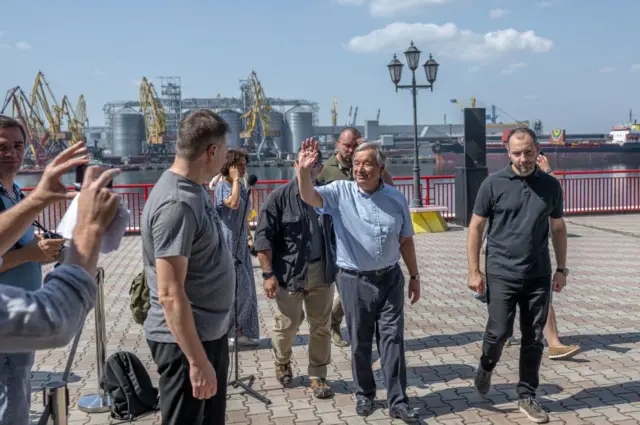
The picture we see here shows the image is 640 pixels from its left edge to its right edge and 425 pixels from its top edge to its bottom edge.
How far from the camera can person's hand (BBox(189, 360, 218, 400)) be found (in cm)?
266

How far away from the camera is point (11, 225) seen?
1.73m

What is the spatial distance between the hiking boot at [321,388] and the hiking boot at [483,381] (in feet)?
3.38

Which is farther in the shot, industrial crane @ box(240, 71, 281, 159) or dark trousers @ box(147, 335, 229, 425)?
industrial crane @ box(240, 71, 281, 159)

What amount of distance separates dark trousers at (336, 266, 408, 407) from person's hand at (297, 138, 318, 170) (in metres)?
0.79

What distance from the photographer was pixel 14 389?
2.40 meters

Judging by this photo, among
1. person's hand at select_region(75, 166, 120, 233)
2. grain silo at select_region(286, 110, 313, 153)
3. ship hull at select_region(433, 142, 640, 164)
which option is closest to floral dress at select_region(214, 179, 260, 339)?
person's hand at select_region(75, 166, 120, 233)

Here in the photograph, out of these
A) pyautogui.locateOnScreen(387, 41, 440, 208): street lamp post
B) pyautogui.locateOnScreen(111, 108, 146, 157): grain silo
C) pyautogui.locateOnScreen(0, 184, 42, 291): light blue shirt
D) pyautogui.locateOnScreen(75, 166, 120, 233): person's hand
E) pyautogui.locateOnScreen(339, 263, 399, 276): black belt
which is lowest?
pyautogui.locateOnScreen(339, 263, 399, 276): black belt

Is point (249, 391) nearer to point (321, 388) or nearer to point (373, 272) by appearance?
point (321, 388)

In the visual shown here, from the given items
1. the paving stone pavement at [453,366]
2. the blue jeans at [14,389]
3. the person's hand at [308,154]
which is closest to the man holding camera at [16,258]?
the blue jeans at [14,389]

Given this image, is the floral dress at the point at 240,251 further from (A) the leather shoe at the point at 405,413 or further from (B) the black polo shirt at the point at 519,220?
(B) the black polo shirt at the point at 519,220

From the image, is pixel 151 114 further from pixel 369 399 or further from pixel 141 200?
pixel 369 399

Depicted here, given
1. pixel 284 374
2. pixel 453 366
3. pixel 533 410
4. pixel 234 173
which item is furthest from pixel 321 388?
pixel 234 173

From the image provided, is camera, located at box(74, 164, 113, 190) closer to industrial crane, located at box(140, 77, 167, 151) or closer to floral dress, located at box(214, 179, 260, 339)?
floral dress, located at box(214, 179, 260, 339)

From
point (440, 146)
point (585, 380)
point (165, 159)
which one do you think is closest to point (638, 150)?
point (440, 146)
